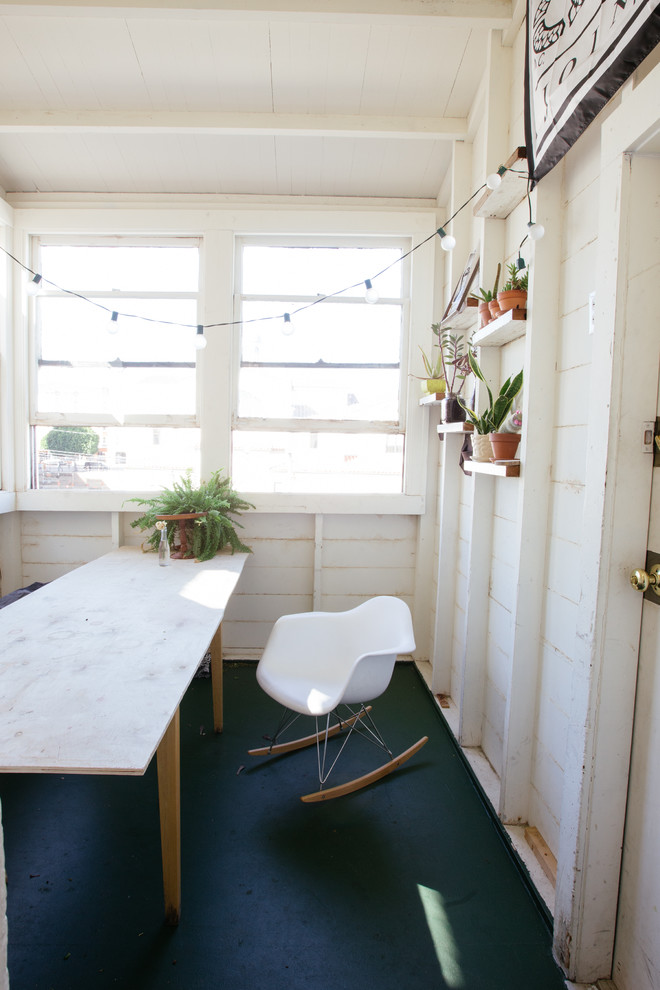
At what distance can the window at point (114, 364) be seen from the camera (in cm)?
341

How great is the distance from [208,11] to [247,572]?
2846 millimetres

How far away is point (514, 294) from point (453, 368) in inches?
39.1

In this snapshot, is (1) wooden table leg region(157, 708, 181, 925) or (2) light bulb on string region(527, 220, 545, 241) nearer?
(1) wooden table leg region(157, 708, 181, 925)

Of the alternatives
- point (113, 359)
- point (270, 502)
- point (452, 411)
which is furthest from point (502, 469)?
point (113, 359)

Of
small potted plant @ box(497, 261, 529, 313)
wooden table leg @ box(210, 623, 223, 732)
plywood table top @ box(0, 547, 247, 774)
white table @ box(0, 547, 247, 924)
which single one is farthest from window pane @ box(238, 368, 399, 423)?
wooden table leg @ box(210, 623, 223, 732)

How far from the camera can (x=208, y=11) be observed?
221 cm

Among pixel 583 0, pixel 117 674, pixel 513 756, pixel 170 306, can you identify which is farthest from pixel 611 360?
pixel 170 306

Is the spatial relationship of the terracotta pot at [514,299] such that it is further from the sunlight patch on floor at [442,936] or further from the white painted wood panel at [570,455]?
the sunlight patch on floor at [442,936]

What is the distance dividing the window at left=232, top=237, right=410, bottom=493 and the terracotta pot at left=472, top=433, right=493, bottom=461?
1.24 meters

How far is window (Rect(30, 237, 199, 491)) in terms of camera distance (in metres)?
3.41

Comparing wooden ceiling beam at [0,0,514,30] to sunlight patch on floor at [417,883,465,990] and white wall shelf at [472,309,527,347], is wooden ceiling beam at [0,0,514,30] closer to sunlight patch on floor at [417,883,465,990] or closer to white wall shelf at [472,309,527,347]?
white wall shelf at [472,309,527,347]

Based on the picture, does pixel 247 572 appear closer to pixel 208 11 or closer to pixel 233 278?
pixel 233 278

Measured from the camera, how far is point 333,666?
238 centimetres

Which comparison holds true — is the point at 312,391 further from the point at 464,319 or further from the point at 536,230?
the point at 536,230
